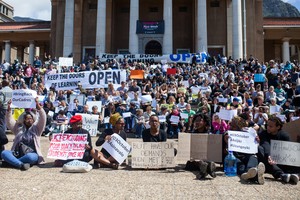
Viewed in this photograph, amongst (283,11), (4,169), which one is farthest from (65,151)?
(283,11)

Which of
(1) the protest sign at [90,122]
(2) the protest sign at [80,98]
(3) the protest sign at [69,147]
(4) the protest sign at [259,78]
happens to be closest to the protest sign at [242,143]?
(3) the protest sign at [69,147]

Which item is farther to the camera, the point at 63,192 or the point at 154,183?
the point at 154,183

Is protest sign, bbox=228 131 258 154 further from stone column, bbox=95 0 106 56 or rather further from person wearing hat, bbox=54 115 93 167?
stone column, bbox=95 0 106 56

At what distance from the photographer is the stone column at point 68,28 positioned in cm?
3538

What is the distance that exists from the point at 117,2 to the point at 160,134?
3353 cm

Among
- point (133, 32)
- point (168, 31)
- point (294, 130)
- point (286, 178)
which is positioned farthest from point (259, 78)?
point (133, 32)

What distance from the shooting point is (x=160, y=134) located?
7.75 metres

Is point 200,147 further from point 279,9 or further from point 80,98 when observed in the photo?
point 279,9

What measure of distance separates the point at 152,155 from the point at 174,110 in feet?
21.2

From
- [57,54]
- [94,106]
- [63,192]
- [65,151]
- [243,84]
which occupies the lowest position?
[63,192]

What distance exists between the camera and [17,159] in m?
7.30

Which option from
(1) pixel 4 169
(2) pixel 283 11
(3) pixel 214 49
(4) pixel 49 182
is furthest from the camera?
(2) pixel 283 11

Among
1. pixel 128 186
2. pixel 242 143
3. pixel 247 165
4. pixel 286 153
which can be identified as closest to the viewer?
pixel 128 186

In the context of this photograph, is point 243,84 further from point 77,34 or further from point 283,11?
point 283,11
